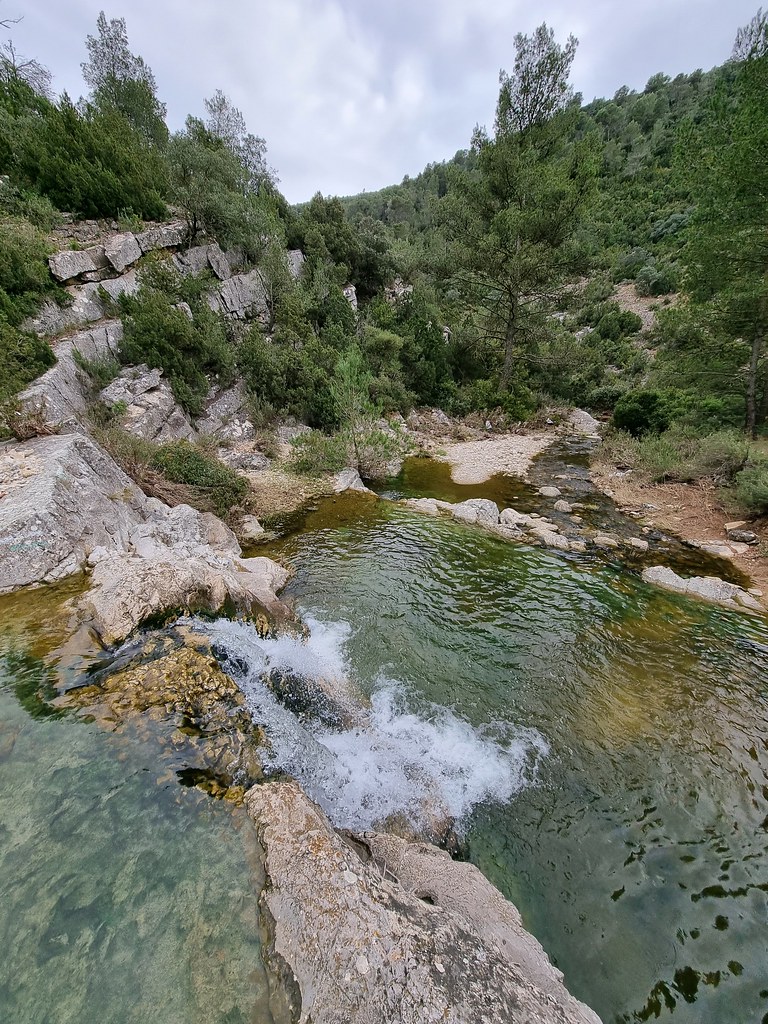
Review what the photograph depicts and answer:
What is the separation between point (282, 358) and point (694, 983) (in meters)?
17.2

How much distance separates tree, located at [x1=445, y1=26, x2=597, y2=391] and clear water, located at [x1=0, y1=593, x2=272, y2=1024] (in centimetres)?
1908

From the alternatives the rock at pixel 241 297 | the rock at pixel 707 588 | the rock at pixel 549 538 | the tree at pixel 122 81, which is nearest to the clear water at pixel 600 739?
the rock at pixel 707 588

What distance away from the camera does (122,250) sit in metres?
13.5

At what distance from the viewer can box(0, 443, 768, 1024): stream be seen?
6.61 ft

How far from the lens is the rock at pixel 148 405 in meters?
10.7

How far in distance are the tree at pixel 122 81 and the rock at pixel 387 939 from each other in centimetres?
2996

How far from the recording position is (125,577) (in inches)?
175

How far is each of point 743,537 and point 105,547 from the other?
39.5 feet

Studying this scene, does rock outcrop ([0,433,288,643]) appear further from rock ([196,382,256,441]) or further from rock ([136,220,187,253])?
rock ([136,220,187,253])

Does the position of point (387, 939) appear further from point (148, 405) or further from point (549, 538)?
point (148, 405)

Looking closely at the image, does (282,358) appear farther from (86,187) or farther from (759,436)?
(759,436)

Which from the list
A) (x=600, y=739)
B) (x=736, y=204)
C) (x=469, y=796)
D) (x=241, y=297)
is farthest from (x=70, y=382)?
(x=736, y=204)

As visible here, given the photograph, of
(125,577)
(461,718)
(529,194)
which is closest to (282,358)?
(529,194)

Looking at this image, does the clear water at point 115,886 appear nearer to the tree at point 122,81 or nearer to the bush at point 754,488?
the bush at point 754,488
